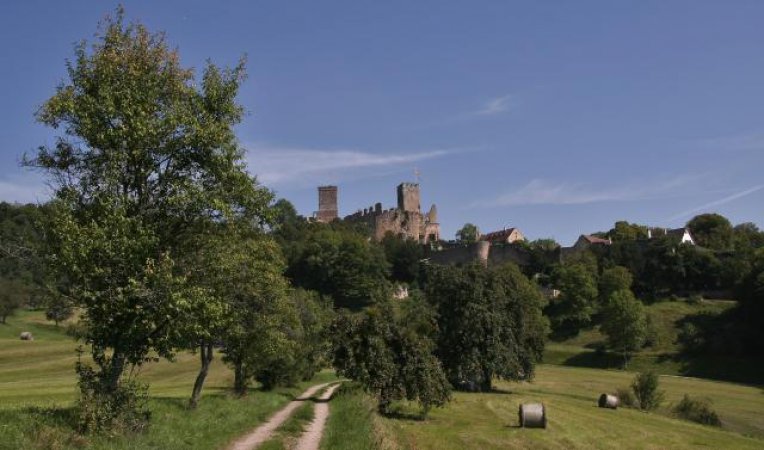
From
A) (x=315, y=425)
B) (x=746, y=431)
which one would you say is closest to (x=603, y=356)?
(x=746, y=431)

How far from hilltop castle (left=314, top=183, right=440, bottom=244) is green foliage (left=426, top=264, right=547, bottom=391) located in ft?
338

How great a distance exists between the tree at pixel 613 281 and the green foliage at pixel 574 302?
156cm

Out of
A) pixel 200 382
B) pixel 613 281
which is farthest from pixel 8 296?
pixel 613 281

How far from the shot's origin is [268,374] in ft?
131

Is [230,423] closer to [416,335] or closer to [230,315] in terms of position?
[230,315]

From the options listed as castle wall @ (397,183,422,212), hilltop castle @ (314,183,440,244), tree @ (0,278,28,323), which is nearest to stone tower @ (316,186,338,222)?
hilltop castle @ (314,183,440,244)

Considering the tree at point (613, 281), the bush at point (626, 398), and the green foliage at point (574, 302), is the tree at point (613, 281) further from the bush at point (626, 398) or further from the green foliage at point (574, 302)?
the bush at point (626, 398)

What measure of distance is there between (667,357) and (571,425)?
48.5m

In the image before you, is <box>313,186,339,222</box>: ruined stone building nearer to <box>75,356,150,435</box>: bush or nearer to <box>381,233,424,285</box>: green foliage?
<box>381,233,424,285</box>: green foliage

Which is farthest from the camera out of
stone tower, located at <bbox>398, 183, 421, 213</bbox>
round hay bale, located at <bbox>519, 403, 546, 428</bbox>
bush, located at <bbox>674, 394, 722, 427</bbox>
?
stone tower, located at <bbox>398, 183, 421, 213</bbox>

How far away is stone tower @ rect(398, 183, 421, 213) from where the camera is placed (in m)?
179

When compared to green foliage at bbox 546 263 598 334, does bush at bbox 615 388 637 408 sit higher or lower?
lower

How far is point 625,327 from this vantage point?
3054 inches

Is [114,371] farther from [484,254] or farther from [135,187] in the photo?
[484,254]
